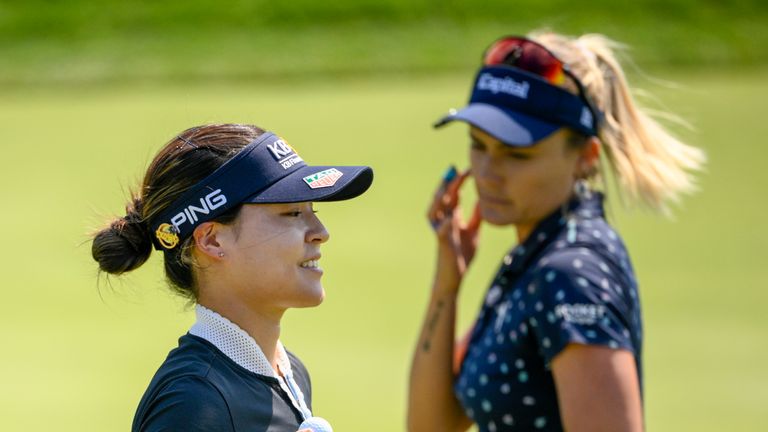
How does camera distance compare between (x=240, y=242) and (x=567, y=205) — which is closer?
(x=240, y=242)

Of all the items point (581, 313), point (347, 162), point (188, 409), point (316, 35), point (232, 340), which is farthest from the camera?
point (316, 35)

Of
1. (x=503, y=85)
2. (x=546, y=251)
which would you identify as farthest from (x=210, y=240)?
(x=503, y=85)

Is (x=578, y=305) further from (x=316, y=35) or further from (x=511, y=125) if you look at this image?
(x=316, y=35)

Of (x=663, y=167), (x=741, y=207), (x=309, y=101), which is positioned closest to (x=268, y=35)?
(x=309, y=101)

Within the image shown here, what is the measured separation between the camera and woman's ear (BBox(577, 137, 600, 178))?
11.5 feet

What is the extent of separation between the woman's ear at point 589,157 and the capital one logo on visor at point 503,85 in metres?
0.22

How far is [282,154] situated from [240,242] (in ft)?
0.69

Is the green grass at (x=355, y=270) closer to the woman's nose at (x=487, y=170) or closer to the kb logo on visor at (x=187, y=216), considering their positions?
the kb logo on visor at (x=187, y=216)

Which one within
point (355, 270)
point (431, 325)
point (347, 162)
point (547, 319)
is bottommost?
point (355, 270)

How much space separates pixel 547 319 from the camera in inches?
120

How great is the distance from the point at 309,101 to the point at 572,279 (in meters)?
10.5

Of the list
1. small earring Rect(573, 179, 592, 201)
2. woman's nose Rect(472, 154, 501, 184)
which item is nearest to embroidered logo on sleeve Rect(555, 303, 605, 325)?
small earring Rect(573, 179, 592, 201)

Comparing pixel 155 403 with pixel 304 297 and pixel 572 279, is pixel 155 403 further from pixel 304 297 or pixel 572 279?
pixel 572 279

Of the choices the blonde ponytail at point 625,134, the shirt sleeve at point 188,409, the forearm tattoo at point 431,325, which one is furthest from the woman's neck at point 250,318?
the blonde ponytail at point 625,134
